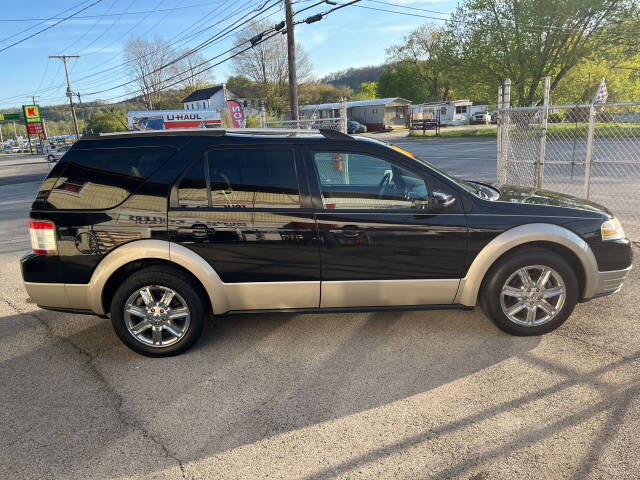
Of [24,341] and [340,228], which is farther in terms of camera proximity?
[24,341]

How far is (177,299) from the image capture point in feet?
12.1

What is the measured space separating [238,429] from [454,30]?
137 ft

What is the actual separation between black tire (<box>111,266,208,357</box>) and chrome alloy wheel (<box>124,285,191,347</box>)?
0.07 feet

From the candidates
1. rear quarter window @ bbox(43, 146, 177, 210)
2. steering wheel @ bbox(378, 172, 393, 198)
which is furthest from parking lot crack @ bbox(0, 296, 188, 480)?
steering wheel @ bbox(378, 172, 393, 198)

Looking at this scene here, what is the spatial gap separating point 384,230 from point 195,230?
151 centimetres

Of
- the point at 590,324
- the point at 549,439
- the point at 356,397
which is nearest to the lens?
the point at 549,439

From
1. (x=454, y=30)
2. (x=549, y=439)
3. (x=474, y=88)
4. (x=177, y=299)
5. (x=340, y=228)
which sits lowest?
(x=549, y=439)

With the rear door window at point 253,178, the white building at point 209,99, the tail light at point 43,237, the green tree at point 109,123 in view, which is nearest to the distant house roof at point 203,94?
the white building at point 209,99

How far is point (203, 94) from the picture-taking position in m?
71.2

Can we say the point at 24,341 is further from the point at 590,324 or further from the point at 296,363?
the point at 590,324

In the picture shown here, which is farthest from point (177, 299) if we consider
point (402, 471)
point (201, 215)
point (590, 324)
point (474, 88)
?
point (474, 88)

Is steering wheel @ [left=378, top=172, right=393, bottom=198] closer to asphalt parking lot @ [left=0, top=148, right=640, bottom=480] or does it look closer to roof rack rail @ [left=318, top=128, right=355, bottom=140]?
roof rack rail @ [left=318, top=128, right=355, bottom=140]

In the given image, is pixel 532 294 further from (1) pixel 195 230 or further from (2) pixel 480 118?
(2) pixel 480 118

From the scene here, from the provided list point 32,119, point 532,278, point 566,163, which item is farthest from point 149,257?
point 32,119
